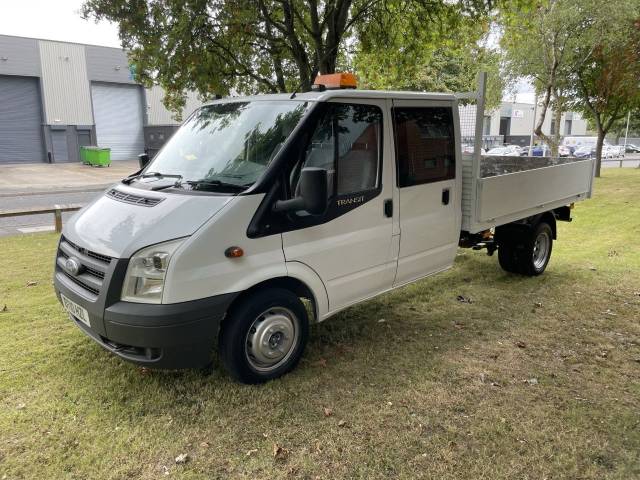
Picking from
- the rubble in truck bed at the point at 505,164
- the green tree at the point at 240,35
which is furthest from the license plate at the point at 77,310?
the rubble in truck bed at the point at 505,164

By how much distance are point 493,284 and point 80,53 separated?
35.6 metres

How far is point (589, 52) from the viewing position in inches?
718

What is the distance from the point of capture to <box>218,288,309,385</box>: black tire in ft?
11.8

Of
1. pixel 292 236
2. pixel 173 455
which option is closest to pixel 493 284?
pixel 292 236

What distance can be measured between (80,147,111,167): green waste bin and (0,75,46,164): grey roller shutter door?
156 inches

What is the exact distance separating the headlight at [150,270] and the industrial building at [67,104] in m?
29.9

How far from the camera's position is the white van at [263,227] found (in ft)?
10.9

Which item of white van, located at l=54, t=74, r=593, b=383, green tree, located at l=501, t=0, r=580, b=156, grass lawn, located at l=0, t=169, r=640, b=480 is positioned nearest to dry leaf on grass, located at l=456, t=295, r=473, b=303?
grass lawn, located at l=0, t=169, r=640, b=480

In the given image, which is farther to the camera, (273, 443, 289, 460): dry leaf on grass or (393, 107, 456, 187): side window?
(393, 107, 456, 187): side window

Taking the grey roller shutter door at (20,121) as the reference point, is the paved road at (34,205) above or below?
below

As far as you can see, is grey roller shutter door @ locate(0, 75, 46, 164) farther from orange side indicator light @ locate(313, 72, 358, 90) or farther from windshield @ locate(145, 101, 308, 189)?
orange side indicator light @ locate(313, 72, 358, 90)

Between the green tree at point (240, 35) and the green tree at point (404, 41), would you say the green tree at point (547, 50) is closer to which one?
the green tree at point (404, 41)

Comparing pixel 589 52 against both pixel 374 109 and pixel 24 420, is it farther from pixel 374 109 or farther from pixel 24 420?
pixel 24 420

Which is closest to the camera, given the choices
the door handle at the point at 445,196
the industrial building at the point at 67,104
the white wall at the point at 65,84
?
the door handle at the point at 445,196
